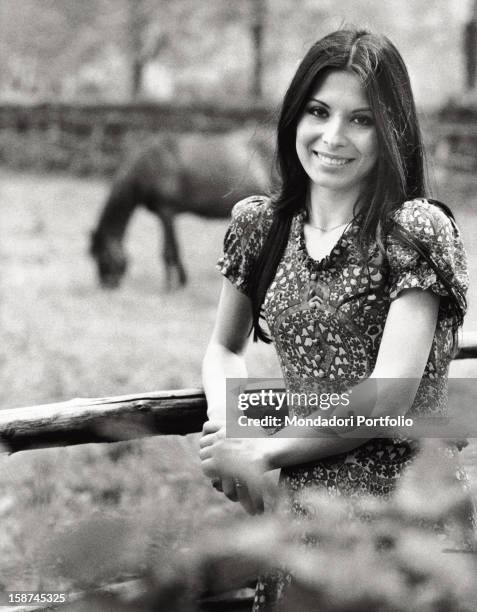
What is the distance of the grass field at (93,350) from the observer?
134 cm

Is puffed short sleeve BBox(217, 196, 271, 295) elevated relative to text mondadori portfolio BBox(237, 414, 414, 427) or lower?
elevated

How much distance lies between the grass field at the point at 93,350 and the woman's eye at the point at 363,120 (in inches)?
22.9

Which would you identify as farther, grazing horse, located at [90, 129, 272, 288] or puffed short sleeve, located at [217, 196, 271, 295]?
grazing horse, located at [90, 129, 272, 288]

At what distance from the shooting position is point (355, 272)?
155 cm

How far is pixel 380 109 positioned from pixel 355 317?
344 millimetres

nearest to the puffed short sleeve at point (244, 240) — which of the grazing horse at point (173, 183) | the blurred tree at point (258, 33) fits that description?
the grazing horse at point (173, 183)

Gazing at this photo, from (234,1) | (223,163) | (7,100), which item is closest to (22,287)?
(223,163)

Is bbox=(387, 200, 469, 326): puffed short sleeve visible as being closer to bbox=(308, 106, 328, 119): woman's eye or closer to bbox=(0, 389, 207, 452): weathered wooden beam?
bbox=(308, 106, 328, 119): woman's eye

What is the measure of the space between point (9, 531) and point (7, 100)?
15.1 m

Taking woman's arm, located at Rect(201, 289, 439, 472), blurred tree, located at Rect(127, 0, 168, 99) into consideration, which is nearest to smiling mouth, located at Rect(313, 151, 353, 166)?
woman's arm, located at Rect(201, 289, 439, 472)

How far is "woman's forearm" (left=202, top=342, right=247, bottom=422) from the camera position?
5.76 ft

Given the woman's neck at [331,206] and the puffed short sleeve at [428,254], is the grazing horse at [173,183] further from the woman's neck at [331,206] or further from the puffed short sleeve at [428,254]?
the puffed short sleeve at [428,254]

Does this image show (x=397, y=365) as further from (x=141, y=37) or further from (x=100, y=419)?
(x=141, y=37)

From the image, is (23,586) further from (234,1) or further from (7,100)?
(234,1)
